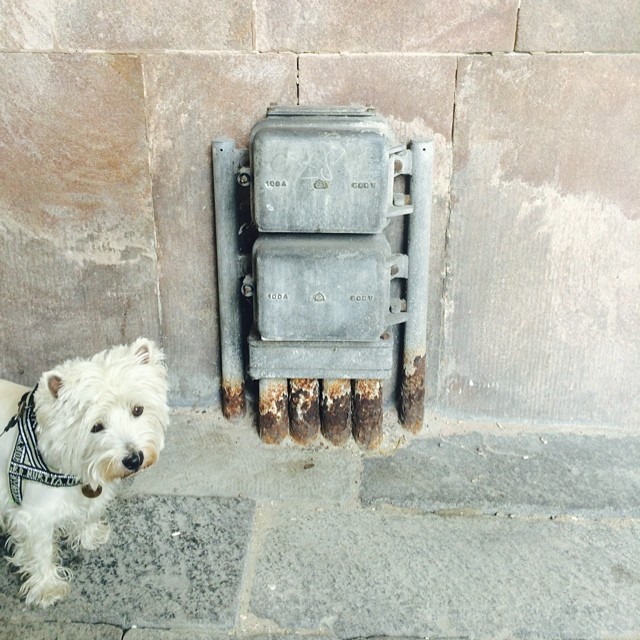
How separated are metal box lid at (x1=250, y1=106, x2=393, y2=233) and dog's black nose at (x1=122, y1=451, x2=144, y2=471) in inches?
43.1

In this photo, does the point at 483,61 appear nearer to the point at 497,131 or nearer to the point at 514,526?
the point at 497,131

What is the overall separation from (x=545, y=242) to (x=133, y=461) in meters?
2.19

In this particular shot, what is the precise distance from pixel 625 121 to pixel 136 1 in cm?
227

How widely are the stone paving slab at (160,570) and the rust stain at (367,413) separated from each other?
709mm

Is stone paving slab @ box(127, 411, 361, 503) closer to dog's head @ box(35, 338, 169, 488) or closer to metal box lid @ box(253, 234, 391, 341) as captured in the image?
metal box lid @ box(253, 234, 391, 341)

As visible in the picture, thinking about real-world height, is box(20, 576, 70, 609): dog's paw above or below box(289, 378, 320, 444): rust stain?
below

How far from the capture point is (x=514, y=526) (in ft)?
10.7

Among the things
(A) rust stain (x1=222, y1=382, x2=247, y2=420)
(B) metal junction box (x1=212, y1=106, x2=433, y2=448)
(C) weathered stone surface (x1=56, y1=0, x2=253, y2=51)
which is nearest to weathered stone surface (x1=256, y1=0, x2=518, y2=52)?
(C) weathered stone surface (x1=56, y1=0, x2=253, y2=51)

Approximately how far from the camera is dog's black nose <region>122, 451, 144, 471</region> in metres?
2.63

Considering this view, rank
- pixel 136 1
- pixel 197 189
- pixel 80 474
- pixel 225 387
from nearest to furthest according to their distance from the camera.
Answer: pixel 80 474, pixel 136 1, pixel 197 189, pixel 225 387

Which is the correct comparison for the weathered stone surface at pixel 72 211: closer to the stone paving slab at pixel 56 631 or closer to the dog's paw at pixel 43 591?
the dog's paw at pixel 43 591

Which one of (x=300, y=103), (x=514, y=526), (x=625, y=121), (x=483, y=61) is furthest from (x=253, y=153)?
(x=514, y=526)

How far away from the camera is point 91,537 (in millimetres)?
3117

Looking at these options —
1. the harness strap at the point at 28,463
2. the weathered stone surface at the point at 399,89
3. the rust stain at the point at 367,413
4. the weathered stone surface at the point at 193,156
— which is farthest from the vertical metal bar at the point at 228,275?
the harness strap at the point at 28,463
